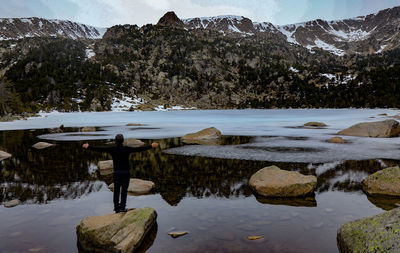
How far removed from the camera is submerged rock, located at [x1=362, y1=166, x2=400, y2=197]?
1245cm

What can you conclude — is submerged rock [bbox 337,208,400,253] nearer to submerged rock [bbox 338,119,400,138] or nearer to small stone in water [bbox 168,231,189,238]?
small stone in water [bbox 168,231,189,238]

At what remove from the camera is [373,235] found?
636cm

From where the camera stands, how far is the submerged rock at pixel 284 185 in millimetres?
12516

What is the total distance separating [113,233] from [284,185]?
25.8ft

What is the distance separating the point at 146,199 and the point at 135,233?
4.38m

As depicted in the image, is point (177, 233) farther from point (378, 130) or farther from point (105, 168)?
point (378, 130)

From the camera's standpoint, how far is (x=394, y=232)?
598 cm

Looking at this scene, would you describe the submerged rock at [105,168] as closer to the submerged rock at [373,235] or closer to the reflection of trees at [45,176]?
the reflection of trees at [45,176]

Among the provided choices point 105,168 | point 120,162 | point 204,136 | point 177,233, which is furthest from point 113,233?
point 204,136

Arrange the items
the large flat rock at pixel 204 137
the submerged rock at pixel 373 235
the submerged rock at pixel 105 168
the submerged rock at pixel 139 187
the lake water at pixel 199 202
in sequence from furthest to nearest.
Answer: the large flat rock at pixel 204 137
the submerged rock at pixel 105 168
the submerged rock at pixel 139 187
the lake water at pixel 199 202
the submerged rock at pixel 373 235

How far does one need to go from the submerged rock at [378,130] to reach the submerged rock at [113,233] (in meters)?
34.2

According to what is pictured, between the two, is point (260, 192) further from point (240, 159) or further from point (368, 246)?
point (240, 159)

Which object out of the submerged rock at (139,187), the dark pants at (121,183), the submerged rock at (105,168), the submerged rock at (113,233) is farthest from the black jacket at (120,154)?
the submerged rock at (105,168)

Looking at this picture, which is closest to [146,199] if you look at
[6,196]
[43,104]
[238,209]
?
[238,209]
